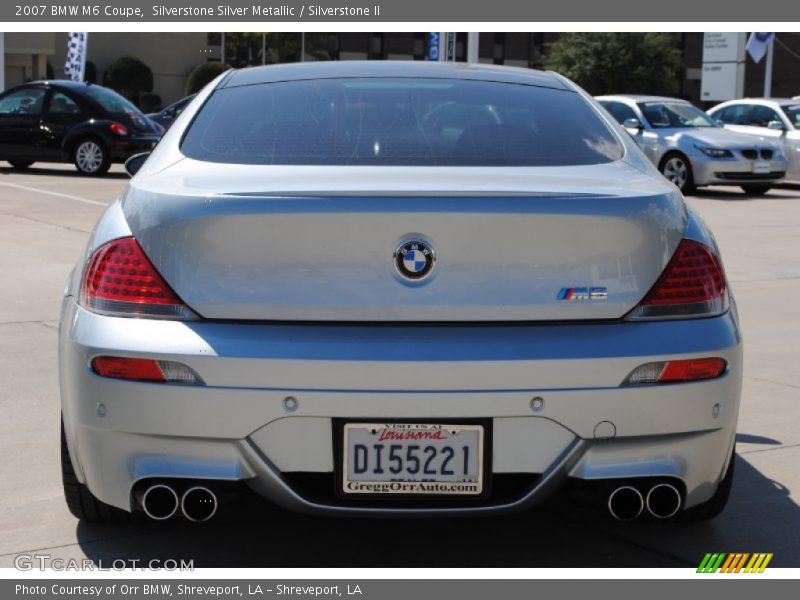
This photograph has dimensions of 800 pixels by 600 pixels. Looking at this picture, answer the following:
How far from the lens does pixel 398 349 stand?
330cm

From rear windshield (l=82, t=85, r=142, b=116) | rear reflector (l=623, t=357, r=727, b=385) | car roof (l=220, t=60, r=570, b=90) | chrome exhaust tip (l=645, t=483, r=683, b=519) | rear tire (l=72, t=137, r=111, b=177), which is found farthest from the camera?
rear windshield (l=82, t=85, r=142, b=116)

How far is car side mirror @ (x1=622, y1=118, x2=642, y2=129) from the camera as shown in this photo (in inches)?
750

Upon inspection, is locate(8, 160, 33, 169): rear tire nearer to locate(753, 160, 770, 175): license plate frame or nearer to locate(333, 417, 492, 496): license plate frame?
locate(753, 160, 770, 175): license plate frame

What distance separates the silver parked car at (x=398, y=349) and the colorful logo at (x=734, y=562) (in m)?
0.35

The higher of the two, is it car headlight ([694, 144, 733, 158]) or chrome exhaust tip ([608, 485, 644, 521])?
chrome exhaust tip ([608, 485, 644, 521])

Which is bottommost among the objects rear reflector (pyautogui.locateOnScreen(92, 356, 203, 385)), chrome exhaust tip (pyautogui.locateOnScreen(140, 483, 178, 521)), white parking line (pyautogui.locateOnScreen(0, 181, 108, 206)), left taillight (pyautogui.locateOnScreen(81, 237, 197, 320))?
white parking line (pyautogui.locateOnScreen(0, 181, 108, 206))

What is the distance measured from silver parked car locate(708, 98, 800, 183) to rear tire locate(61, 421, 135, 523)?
17629mm

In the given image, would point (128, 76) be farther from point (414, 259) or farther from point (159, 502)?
point (414, 259)

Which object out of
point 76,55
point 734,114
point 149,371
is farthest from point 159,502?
point 76,55

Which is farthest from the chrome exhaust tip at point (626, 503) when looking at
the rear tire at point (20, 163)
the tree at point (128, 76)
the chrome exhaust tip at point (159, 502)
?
the tree at point (128, 76)

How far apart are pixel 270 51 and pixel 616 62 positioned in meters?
23.7

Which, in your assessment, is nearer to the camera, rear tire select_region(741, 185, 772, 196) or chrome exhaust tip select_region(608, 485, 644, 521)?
chrome exhaust tip select_region(608, 485, 644, 521)

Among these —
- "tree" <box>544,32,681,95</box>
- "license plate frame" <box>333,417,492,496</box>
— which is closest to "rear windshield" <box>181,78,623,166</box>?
"license plate frame" <box>333,417,492,496</box>
